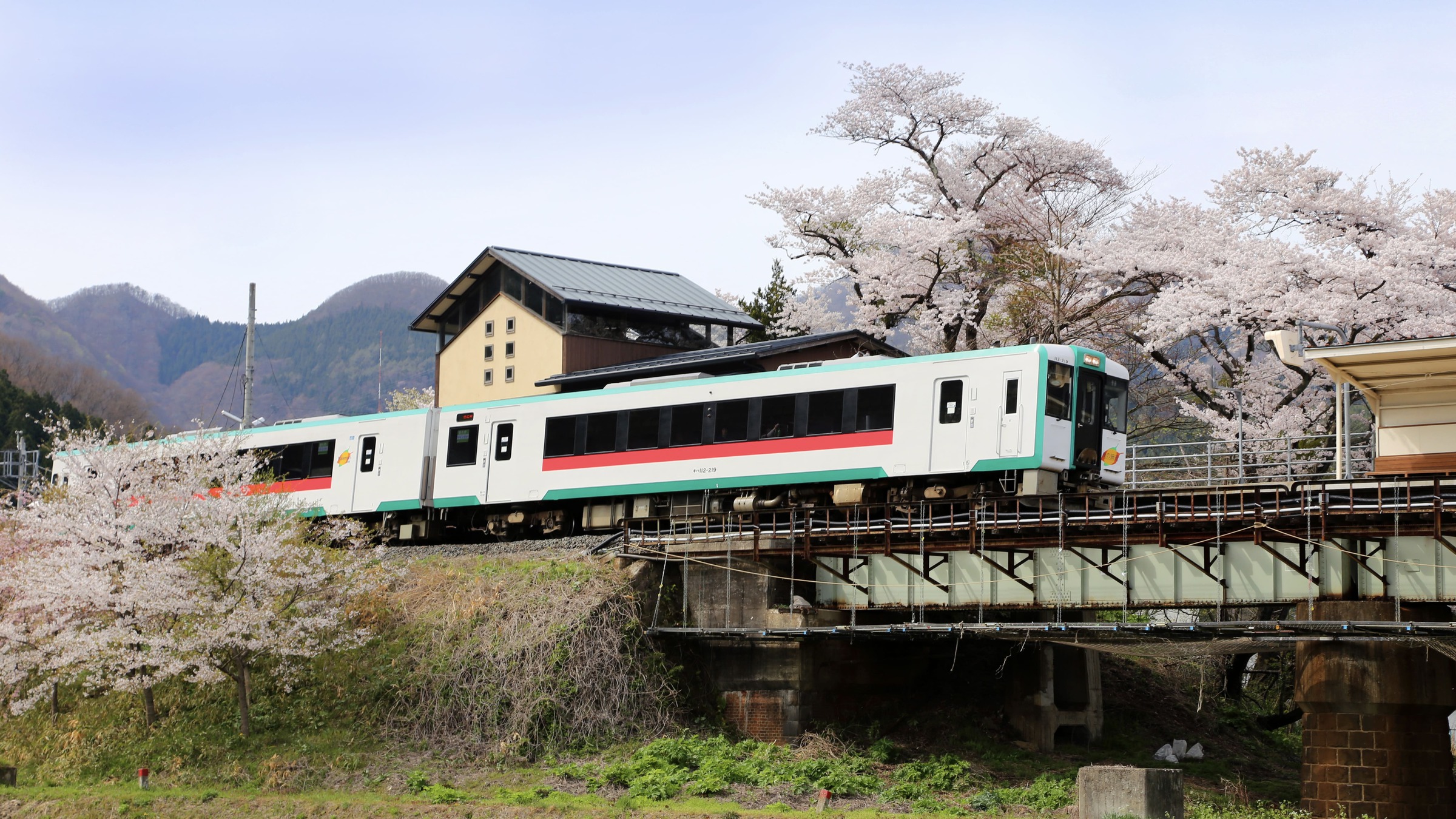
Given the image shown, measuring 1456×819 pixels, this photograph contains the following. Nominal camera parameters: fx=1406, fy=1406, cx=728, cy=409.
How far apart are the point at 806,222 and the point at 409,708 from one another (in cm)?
2189

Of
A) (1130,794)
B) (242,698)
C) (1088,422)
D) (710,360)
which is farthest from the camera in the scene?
(710,360)

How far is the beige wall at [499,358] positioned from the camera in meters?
37.1

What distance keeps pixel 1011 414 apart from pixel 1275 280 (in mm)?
11261

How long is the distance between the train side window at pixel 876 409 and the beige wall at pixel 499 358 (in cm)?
1347

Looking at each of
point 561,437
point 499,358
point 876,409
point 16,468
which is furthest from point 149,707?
point 16,468

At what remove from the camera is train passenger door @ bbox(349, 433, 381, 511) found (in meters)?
31.2

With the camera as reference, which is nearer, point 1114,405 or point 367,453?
point 1114,405

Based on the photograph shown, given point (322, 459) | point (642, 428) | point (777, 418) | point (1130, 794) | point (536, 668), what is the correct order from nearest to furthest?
point (1130, 794), point (536, 668), point (777, 418), point (642, 428), point (322, 459)

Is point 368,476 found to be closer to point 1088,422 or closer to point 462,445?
point 462,445

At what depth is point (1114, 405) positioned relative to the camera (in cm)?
2438

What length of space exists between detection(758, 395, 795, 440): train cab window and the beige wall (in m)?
11.6

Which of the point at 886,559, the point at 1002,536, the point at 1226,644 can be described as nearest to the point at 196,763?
the point at 886,559

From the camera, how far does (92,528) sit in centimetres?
2475

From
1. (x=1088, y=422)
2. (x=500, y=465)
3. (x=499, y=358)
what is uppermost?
(x=499, y=358)
